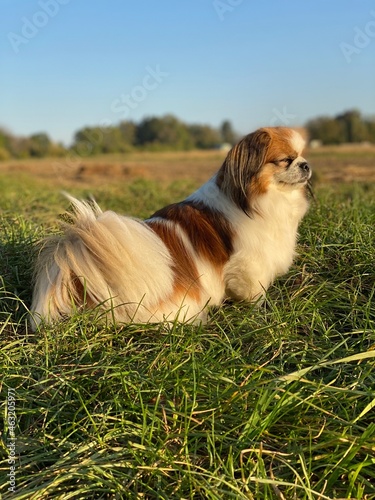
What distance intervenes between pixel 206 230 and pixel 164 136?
6874cm

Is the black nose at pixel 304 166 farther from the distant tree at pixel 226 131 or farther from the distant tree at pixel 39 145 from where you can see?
the distant tree at pixel 226 131

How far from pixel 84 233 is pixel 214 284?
0.93 m

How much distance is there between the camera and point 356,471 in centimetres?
187

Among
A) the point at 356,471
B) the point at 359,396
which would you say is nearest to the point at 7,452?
the point at 356,471

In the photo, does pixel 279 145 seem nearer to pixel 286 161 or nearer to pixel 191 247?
pixel 286 161

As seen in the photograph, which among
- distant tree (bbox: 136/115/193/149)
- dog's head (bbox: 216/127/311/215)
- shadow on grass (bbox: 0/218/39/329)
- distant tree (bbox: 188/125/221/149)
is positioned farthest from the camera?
distant tree (bbox: 188/125/221/149)

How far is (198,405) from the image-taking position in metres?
2.20

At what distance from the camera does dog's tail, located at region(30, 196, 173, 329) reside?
2.78 metres

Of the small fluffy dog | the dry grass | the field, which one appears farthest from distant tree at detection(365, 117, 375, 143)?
the field

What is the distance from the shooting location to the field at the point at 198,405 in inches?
75.3

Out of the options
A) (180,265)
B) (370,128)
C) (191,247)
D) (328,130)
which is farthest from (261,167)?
(370,128)

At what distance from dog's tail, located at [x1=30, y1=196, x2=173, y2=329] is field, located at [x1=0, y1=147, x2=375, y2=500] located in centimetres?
13

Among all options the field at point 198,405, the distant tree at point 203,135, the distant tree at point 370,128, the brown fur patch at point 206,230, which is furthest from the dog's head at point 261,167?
the distant tree at point 203,135

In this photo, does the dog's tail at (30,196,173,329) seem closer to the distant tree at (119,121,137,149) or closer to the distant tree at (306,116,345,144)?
the distant tree at (306,116,345,144)
